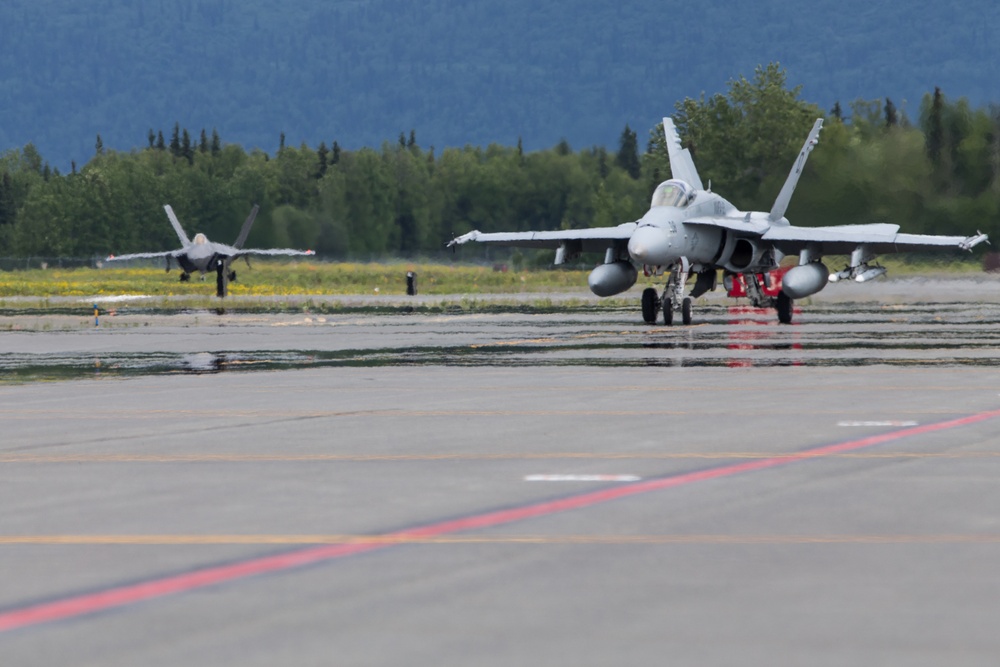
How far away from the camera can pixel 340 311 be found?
48.1 m

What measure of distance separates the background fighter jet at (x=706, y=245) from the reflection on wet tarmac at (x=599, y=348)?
0.84 m

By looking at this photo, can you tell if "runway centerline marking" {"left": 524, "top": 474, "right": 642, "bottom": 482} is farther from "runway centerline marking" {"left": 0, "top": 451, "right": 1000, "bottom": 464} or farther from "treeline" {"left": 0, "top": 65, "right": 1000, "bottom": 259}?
"treeline" {"left": 0, "top": 65, "right": 1000, "bottom": 259}

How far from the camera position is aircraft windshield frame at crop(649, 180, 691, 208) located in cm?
3491

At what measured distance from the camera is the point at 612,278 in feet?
118

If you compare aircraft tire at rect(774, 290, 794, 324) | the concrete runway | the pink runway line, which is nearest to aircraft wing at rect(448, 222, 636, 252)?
aircraft tire at rect(774, 290, 794, 324)

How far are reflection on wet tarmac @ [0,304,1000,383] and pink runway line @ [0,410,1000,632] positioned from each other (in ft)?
39.8

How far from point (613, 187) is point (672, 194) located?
15635cm

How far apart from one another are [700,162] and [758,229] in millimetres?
87112

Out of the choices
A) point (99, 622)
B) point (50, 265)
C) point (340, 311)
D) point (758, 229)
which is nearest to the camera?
point (99, 622)

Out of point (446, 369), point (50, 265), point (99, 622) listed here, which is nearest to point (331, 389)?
point (446, 369)

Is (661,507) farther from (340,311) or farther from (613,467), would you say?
(340,311)

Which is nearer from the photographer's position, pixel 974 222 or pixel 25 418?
pixel 25 418

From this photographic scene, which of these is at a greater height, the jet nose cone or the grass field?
the jet nose cone

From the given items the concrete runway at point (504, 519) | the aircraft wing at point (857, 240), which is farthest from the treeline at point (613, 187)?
the concrete runway at point (504, 519)
